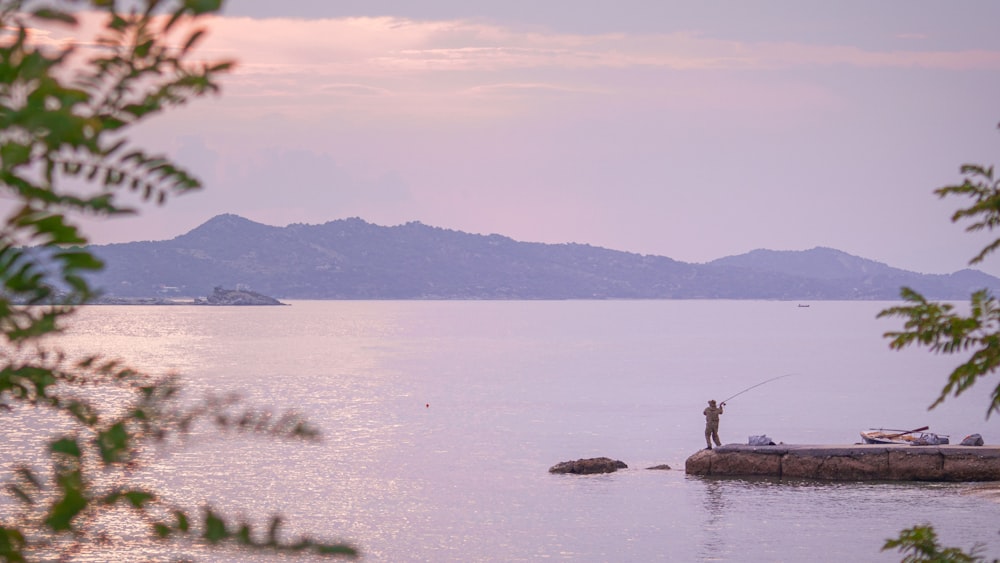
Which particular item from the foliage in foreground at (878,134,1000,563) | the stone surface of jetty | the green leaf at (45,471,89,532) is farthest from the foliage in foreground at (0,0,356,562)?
the stone surface of jetty

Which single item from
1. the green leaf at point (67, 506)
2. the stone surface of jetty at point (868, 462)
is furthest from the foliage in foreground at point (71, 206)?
the stone surface of jetty at point (868, 462)

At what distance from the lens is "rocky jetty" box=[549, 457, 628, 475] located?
4806 centimetres

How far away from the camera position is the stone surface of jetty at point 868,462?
42.5 m

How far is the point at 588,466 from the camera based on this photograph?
4809 cm

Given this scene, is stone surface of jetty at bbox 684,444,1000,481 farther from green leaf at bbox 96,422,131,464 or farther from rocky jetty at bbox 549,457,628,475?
green leaf at bbox 96,422,131,464

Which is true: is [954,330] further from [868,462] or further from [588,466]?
[588,466]

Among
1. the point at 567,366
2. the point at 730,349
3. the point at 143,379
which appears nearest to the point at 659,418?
the point at 567,366

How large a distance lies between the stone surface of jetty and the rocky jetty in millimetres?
→ 5147

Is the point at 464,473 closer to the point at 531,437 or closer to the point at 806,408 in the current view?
the point at 531,437

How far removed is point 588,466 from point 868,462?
10.7 meters

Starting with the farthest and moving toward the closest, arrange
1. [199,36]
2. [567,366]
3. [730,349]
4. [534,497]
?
1. [730,349]
2. [567,366]
3. [534,497]
4. [199,36]

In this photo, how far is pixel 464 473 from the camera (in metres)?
50.1

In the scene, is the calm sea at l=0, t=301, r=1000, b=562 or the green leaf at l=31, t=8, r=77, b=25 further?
the calm sea at l=0, t=301, r=1000, b=562

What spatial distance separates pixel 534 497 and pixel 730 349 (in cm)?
12665
